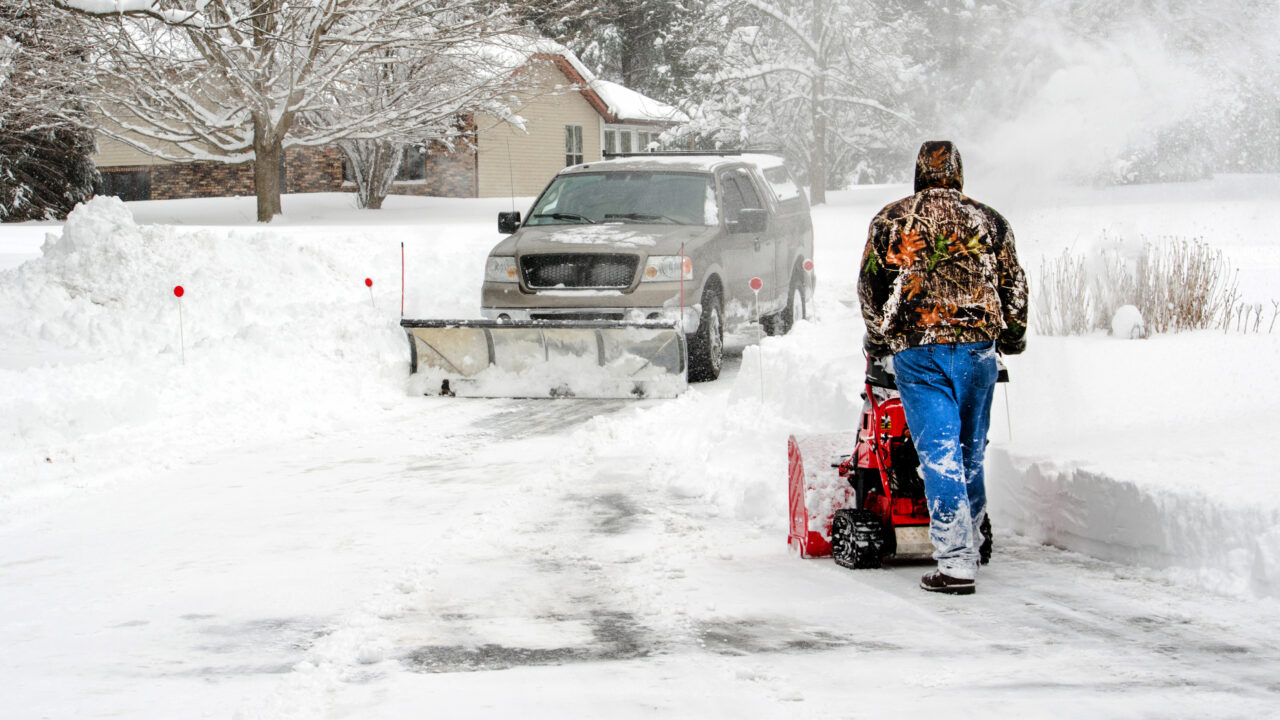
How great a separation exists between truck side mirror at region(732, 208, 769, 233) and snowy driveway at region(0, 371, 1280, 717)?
523 centimetres

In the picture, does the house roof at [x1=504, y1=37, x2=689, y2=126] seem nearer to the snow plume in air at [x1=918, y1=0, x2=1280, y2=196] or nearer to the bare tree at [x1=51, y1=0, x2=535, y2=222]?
the snow plume in air at [x1=918, y1=0, x2=1280, y2=196]

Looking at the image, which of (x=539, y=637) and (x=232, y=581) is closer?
(x=539, y=637)

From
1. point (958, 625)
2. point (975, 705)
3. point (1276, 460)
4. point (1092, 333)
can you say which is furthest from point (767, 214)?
point (975, 705)

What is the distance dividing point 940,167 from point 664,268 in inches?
240

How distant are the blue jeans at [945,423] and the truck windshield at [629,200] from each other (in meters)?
7.00

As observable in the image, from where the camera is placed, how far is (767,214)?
1310cm

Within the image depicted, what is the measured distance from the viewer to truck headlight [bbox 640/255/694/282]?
36.3ft

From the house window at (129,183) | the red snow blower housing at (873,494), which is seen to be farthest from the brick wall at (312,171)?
the red snow blower housing at (873,494)

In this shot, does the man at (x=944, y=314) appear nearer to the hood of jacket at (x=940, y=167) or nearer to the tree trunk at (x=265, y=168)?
the hood of jacket at (x=940, y=167)

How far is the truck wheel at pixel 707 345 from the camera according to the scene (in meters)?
11.3

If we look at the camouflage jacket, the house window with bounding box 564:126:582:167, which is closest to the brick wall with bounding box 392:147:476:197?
the house window with bounding box 564:126:582:167

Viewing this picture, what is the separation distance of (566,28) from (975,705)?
4614cm

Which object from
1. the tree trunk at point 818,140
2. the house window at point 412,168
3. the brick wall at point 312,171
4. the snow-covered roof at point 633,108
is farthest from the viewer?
the snow-covered roof at point 633,108

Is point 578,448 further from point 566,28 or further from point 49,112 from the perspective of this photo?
point 566,28
